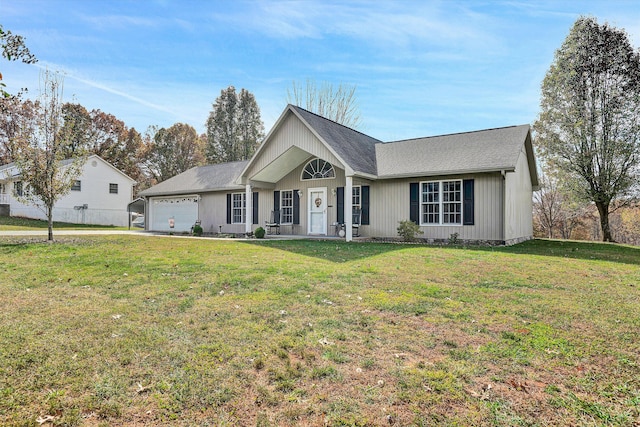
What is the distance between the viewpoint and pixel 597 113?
18.6 meters

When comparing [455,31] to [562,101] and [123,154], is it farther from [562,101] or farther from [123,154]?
[123,154]

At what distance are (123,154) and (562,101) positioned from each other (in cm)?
4079

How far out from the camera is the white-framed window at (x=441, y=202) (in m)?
13.4

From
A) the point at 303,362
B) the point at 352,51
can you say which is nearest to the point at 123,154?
the point at 352,51

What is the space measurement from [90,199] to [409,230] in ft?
93.3

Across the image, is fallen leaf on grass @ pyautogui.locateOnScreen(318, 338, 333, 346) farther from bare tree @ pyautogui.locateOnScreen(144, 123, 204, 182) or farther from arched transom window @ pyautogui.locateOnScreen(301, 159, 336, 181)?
bare tree @ pyautogui.locateOnScreen(144, 123, 204, 182)

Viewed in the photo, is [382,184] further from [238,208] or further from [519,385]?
[519,385]

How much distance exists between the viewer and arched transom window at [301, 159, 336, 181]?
53.0 ft

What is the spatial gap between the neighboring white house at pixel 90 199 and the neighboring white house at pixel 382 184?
16.3m

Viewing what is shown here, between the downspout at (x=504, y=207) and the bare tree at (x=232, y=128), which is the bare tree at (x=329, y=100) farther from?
the downspout at (x=504, y=207)

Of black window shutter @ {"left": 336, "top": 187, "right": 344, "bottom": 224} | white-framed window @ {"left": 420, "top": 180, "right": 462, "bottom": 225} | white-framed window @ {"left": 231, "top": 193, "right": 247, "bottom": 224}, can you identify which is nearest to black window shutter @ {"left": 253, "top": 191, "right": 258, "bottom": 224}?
white-framed window @ {"left": 231, "top": 193, "right": 247, "bottom": 224}

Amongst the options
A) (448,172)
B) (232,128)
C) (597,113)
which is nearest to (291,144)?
(448,172)

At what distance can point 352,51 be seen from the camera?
15.1 metres

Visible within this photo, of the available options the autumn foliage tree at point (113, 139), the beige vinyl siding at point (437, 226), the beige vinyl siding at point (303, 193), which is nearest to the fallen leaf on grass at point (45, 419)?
the beige vinyl siding at point (437, 226)
